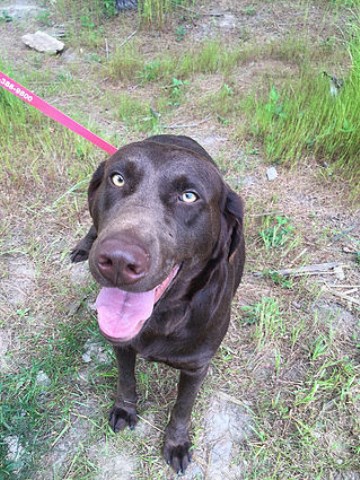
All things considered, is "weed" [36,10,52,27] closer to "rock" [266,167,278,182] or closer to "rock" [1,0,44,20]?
"rock" [1,0,44,20]

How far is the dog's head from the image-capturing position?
1.24 metres

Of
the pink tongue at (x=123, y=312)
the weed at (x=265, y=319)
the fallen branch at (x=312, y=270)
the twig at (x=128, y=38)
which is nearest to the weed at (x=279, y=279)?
the fallen branch at (x=312, y=270)

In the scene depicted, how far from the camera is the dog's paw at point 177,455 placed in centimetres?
200

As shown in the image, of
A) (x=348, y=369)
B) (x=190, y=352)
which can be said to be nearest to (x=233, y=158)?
(x=348, y=369)

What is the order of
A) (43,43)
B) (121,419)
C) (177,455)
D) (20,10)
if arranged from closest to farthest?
(177,455) → (121,419) → (43,43) → (20,10)

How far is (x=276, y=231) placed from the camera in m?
2.97

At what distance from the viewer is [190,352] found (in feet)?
5.73

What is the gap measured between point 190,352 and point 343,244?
5.62ft

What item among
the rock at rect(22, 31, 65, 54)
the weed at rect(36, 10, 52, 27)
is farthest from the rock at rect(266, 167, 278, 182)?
the weed at rect(36, 10, 52, 27)

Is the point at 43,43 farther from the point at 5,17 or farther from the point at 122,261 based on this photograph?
the point at 122,261

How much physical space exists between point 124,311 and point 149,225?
0.31 metres

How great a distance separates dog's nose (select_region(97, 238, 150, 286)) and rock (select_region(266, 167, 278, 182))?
2360 mm

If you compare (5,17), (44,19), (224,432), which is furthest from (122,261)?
(5,17)

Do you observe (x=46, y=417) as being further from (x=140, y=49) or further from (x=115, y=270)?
(x=140, y=49)
